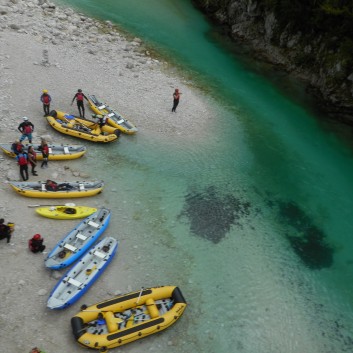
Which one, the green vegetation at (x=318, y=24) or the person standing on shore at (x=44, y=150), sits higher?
the green vegetation at (x=318, y=24)

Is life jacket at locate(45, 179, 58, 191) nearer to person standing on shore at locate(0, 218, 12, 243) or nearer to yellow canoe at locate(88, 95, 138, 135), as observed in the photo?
person standing on shore at locate(0, 218, 12, 243)

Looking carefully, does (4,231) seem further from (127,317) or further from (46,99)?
(46,99)

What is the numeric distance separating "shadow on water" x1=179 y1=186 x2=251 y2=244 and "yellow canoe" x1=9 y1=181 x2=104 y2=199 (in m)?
5.27

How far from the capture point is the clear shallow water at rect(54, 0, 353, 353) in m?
17.9

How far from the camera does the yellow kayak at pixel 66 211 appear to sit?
19641mm

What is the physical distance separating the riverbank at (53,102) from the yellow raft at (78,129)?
22.8 inches

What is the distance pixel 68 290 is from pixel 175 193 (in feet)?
30.4

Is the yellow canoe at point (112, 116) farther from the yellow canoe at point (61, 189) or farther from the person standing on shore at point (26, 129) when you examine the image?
the yellow canoe at point (61, 189)

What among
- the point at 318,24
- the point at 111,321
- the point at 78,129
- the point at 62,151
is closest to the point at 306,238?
the point at 111,321

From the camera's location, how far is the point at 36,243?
17.5 metres

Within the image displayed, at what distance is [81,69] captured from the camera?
32.3 m

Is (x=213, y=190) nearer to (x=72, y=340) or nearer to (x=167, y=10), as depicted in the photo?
(x=72, y=340)

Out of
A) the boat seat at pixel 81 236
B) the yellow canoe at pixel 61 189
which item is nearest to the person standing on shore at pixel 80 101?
the yellow canoe at pixel 61 189

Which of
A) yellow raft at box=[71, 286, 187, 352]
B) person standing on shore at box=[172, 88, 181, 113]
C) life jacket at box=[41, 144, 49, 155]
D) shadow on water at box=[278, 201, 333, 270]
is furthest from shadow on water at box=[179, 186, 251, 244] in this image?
life jacket at box=[41, 144, 49, 155]
